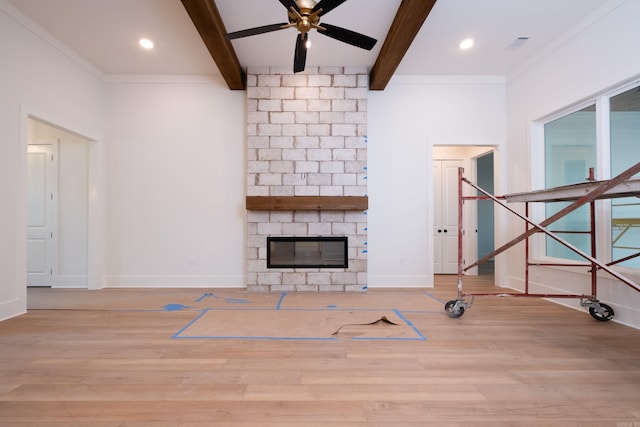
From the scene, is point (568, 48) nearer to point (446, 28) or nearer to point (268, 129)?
point (446, 28)

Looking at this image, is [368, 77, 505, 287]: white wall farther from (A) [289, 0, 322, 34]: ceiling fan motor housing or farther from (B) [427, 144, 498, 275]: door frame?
(A) [289, 0, 322, 34]: ceiling fan motor housing

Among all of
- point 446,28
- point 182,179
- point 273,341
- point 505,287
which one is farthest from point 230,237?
point 505,287

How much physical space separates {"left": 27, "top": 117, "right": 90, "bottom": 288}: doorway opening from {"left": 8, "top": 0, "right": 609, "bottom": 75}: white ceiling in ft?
4.58

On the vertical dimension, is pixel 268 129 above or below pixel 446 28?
below

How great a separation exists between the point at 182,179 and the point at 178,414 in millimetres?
3572

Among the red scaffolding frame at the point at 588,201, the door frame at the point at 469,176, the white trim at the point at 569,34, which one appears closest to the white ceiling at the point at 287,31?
the white trim at the point at 569,34

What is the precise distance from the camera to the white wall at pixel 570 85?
2.78 m

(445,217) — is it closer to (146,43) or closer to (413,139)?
(413,139)

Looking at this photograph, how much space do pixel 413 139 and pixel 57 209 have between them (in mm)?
5346

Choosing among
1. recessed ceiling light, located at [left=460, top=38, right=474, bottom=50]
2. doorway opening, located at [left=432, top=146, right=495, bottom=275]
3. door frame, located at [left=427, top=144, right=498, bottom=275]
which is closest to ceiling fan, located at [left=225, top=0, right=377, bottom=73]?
recessed ceiling light, located at [left=460, top=38, right=474, bottom=50]

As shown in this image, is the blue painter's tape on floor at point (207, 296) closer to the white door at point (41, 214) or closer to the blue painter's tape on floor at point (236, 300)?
the blue painter's tape on floor at point (236, 300)

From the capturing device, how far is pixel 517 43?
3641mm

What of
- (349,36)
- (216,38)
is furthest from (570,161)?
(216,38)

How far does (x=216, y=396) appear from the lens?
5.37 ft
